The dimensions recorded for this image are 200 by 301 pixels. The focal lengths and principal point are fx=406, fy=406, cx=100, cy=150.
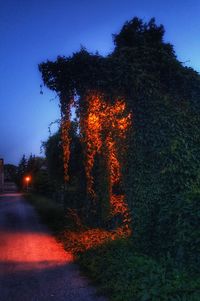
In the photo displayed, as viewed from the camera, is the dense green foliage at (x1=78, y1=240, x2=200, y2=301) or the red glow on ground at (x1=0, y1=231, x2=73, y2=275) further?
the red glow on ground at (x1=0, y1=231, x2=73, y2=275)

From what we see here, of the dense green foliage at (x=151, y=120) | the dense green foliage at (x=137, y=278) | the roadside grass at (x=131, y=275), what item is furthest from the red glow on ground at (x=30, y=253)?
the dense green foliage at (x=151, y=120)

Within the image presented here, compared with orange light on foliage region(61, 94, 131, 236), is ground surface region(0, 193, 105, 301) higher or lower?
lower

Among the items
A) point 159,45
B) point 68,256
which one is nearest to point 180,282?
point 68,256

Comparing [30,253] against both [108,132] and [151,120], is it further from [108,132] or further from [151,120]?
[151,120]

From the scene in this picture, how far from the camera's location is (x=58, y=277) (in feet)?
29.1

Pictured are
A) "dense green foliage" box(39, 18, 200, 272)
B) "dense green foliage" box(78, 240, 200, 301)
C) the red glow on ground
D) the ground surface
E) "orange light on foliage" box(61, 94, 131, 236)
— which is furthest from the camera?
"orange light on foliage" box(61, 94, 131, 236)

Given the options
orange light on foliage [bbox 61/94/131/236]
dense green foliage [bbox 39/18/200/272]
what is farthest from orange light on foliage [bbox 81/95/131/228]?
dense green foliage [bbox 39/18/200/272]

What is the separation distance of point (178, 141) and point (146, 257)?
2824mm

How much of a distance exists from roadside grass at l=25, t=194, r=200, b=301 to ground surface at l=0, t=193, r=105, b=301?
1.07ft

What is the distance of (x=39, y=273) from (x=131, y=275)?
8.12 ft

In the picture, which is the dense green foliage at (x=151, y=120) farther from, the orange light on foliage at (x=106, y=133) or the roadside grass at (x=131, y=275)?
the roadside grass at (x=131, y=275)

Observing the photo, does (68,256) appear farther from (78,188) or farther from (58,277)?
(78,188)

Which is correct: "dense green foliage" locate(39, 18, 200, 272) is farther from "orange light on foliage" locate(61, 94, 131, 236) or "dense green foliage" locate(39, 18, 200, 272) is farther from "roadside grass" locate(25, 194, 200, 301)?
"roadside grass" locate(25, 194, 200, 301)

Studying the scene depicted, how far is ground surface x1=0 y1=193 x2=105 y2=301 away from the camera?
24.9 ft
